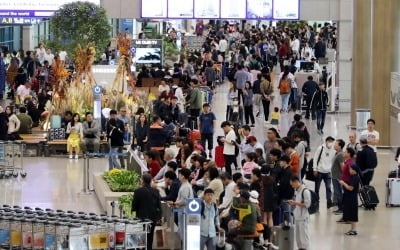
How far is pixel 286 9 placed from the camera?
133 ft

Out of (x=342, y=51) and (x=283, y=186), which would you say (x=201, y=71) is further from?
(x=283, y=186)

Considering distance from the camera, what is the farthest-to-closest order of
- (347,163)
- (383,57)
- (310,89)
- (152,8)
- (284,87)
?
(152,8) → (284,87) → (310,89) → (383,57) → (347,163)

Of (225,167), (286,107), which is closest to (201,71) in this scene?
(286,107)

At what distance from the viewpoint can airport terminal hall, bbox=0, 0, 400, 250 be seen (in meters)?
18.3

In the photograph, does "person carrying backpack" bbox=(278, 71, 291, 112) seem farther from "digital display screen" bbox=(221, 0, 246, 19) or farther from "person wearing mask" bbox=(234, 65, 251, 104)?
"digital display screen" bbox=(221, 0, 246, 19)

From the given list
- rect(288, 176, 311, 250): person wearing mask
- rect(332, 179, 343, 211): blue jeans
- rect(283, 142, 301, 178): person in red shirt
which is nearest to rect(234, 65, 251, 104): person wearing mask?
rect(332, 179, 343, 211): blue jeans

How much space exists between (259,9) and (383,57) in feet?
26.9

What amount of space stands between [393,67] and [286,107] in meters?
6.39

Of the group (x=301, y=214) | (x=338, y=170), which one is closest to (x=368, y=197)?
(x=338, y=170)

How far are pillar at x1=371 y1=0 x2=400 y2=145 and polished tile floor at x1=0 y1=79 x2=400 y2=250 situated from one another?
3.34ft

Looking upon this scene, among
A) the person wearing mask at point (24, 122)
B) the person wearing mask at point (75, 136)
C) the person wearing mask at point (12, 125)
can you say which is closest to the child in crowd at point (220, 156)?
the person wearing mask at point (75, 136)

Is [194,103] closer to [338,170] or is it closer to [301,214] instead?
[338,170]

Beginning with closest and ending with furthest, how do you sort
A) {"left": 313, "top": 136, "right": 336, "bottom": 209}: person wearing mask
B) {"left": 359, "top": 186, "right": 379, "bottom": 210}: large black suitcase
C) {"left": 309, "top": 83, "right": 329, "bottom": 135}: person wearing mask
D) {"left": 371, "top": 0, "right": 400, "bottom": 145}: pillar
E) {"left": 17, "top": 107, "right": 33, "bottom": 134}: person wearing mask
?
{"left": 313, "top": 136, "right": 336, "bottom": 209}: person wearing mask
{"left": 359, "top": 186, "right": 379, "bottom": 210}: large black suitcase
{"left": 17, "top": 107, "right": 33, "bottom": 134}: person wearing mask
{"left": 371, "top": 0, "right": 400, "bottom": 145}: pillar
{"left": 309, "top": 83, "right": 329, "bottom": 135}: person wearing mask

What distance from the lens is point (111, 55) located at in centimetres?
4944
